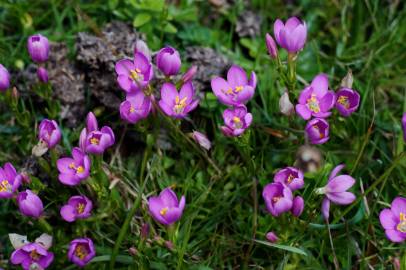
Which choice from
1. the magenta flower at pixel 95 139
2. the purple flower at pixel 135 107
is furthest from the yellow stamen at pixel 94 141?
the purple flower at pixel 135 107

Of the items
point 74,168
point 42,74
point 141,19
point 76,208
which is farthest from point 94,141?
point 141,19

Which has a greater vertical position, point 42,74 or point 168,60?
point 168,60

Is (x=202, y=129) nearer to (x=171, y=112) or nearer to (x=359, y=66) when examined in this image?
(x=171, y=112)

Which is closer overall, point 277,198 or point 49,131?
point 277,198

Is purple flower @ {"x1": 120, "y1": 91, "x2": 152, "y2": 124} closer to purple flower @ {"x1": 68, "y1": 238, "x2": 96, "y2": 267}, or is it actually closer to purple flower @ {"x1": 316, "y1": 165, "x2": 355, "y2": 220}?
purple flower @ {"x1": 68, "y1": 238, "x2": 96, "y2": 267}

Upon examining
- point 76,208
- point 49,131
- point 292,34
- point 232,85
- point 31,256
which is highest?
point 292,34

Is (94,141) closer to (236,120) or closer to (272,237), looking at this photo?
(236,120)

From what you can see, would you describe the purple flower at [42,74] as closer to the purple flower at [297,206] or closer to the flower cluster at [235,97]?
the flower cluster at [235,97]

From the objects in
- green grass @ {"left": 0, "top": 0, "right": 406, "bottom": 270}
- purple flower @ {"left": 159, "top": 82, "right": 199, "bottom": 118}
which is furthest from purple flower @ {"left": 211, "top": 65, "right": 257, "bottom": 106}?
green grass @ {"left": 0, "top": 0, "right": 406, "bottom": 270}
